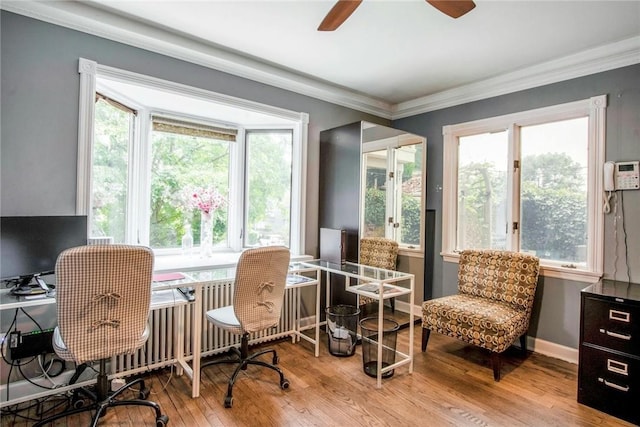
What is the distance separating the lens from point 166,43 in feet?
8.37

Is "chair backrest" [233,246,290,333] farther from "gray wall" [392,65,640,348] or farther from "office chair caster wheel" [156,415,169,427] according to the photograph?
"gray wall" [392,65,640,348]

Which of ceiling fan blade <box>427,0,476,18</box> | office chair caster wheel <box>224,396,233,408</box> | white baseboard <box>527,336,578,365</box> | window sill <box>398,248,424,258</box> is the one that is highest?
ceiling fan blade <box>427,0,476,18</box>

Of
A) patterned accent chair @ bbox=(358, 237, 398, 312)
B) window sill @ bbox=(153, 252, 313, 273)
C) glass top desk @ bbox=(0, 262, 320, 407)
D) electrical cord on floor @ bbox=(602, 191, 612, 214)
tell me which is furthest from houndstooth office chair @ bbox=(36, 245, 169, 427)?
electrical cord on floor @ bbox=(602, 191, 612, 214)

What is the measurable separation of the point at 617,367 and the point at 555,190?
1550mm

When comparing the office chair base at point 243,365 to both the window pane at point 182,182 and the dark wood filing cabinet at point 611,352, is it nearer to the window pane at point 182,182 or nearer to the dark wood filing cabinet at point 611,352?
the window pane at point 182,182

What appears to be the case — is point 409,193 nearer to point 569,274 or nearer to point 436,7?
point 569,274

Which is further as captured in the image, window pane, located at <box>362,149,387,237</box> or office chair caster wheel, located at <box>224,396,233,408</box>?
window pane, located at <box>362,149,387,237</box>

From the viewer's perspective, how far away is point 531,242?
126 inches

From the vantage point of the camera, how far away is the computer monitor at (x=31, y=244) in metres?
1.89

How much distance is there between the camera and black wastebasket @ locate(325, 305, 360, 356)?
2936mm

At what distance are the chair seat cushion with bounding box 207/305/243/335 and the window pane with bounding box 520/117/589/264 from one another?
2801 millimetres

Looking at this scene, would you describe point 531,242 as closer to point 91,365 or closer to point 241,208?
point 241,208

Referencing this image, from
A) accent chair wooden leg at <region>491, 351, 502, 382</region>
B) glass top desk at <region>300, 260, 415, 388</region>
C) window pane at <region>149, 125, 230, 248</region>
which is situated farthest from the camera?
window pane at <region>149, 125, 230, 248</region>

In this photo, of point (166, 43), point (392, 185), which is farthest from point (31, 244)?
point (392, 185)
